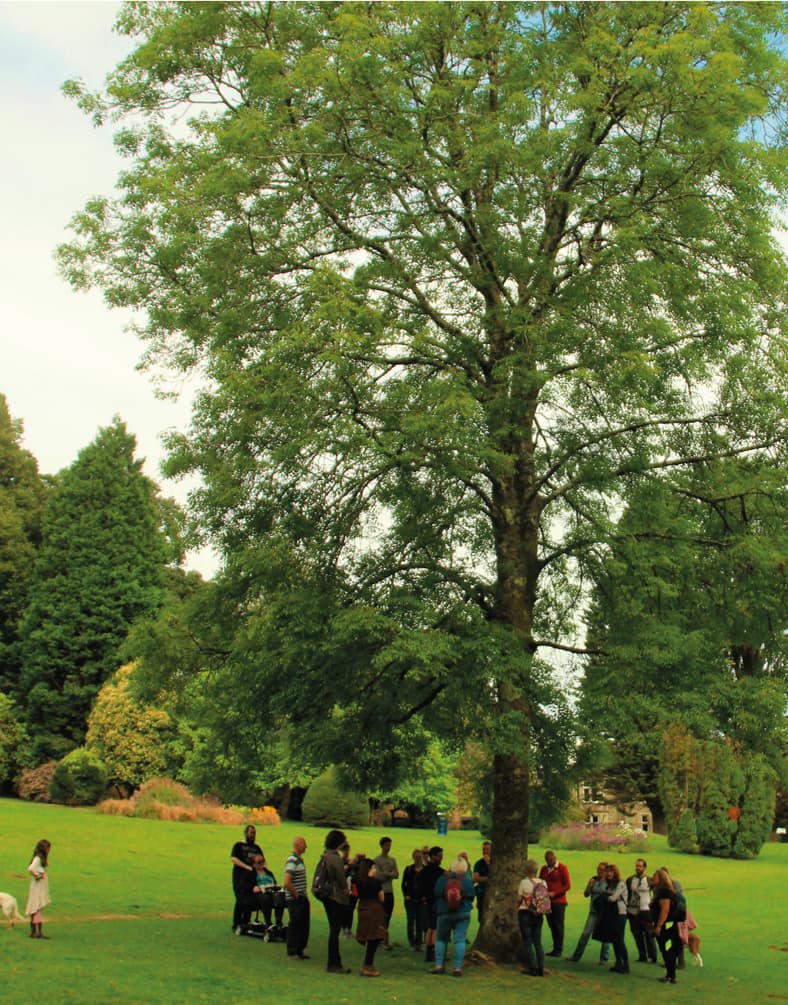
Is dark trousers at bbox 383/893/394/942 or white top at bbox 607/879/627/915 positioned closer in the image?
dark trousers at bbox 383/893/394/942

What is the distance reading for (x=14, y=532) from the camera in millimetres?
51844

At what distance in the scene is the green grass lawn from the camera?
1075cm

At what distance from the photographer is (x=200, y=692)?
16.5 m

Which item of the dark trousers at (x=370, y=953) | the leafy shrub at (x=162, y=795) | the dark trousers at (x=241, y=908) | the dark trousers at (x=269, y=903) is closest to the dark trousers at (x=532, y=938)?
the dark trousers at (x=370, y=953)

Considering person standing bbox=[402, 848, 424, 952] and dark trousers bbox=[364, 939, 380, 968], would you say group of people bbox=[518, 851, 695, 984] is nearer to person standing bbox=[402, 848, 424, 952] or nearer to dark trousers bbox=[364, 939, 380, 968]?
person standing bbox=[402, 848, 424, 952]

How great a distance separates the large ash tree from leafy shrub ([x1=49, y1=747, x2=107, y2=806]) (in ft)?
94.3

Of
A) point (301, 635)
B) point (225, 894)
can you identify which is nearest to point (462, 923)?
point (301, 635)

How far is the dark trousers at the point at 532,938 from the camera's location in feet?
44.4

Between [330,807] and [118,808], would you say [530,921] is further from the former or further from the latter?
[330,807]

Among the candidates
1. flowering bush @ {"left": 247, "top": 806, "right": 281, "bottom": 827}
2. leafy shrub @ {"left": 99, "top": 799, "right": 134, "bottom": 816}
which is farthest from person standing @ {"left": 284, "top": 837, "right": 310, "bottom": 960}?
flowering bush @ {"left": 247, "top": 806, "right": 281, "bottom": 827}

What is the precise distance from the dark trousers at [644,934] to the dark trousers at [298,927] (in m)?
5.77

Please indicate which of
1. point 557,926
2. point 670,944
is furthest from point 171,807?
point 670,944

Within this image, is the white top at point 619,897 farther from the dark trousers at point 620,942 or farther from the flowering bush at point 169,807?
the flowering bush at point 169,807

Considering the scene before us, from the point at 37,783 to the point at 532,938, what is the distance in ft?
121
